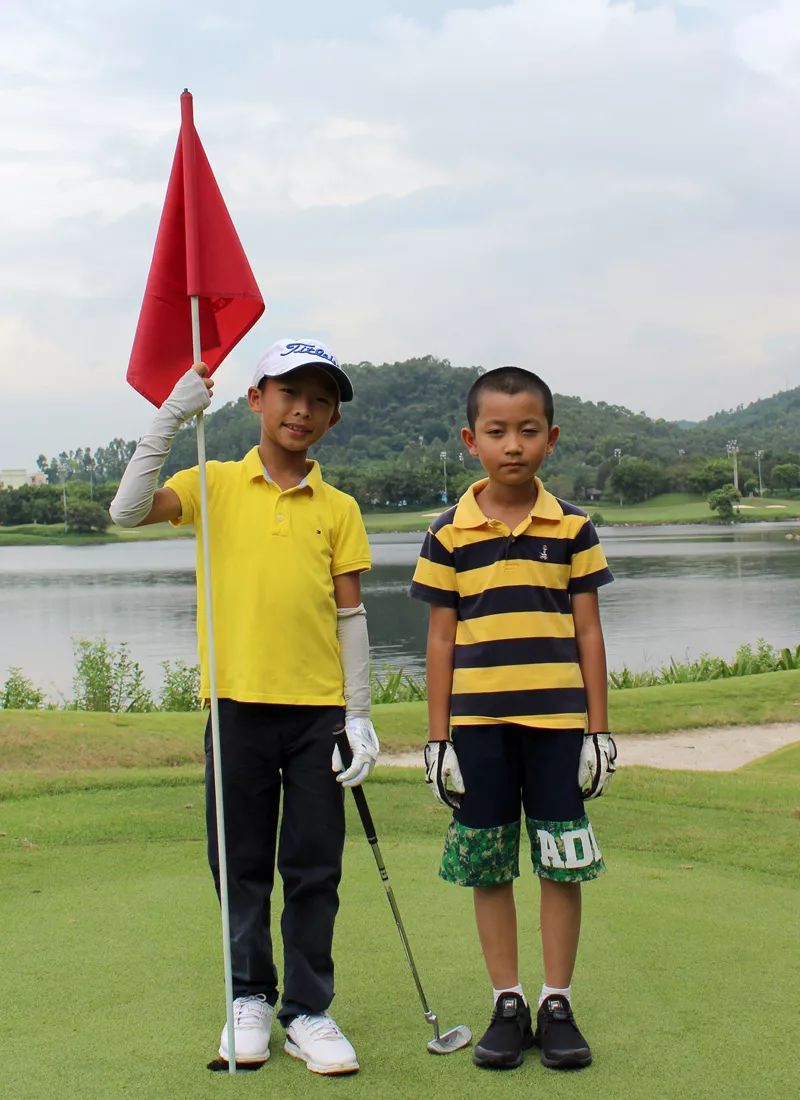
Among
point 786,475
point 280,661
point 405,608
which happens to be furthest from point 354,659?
point 786,475

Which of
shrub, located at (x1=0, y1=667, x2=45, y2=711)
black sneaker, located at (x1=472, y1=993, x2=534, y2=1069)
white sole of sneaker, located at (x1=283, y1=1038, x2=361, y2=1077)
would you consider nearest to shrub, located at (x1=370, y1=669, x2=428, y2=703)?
shrub, located at (x1=0, y1=667, x2=45, y2=711)

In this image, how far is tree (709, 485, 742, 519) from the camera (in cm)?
8944

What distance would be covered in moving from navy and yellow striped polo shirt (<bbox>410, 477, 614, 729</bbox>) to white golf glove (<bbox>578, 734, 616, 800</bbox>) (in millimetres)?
63

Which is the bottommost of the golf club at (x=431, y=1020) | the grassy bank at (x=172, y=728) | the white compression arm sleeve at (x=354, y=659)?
the grassy bank at (x=172, y=728)

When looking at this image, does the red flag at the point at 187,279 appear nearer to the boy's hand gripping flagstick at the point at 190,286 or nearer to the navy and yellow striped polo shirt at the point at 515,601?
the boy's hand gripping flagstick at the point at 190,286

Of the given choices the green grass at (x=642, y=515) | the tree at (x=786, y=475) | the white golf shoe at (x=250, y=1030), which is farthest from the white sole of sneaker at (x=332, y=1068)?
the tree at (x=786, y=475)

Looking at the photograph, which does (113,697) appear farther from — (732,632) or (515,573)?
(732,632)

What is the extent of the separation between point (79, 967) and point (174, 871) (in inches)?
46.9

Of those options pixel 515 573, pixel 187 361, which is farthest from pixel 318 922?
pixel 187 361

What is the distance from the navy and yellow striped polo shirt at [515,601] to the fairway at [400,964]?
82 cm

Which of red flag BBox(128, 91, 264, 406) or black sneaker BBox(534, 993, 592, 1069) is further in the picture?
red flag BBox(128, 91, 264, 406)

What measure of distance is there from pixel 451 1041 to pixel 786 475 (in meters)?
104

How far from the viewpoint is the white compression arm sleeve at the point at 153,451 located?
3.09 metres

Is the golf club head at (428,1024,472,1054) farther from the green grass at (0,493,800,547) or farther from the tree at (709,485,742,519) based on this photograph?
the tree at (709,485,742,519)
